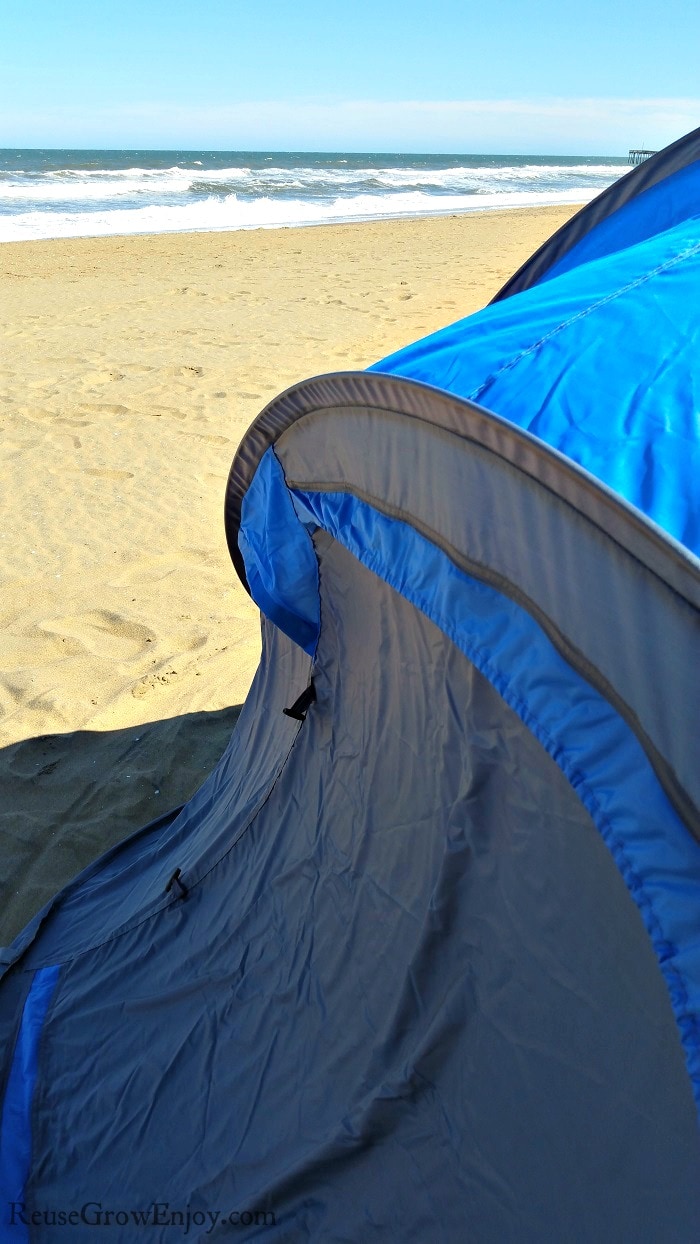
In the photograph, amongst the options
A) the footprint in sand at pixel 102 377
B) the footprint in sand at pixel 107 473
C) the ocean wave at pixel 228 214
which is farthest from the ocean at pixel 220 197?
the footprint in sand at pixel 107 473

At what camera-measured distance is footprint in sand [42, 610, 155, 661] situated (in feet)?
12.8

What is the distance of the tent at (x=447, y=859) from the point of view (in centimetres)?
112

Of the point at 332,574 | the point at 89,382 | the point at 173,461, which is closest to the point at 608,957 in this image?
the point at 332,574

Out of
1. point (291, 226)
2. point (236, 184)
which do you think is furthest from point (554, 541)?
point (236, 184)

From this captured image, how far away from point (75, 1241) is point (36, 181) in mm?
34730

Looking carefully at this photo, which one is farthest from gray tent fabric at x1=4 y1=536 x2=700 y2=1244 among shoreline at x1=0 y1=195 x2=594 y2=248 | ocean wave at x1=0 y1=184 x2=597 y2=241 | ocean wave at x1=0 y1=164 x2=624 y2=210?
ocean wave at x1=0 y1=164 x2=624 y2=210

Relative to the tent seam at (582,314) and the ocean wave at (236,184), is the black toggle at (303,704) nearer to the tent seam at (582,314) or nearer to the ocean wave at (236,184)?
the tent seam at (582,314)

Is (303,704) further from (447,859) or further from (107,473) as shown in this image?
(107,473)

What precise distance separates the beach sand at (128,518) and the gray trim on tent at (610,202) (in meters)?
1.92

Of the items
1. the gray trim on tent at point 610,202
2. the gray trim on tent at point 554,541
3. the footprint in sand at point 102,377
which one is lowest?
the footprint in sand at point 102,377

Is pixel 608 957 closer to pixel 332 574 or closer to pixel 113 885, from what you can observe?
pixel 332 574

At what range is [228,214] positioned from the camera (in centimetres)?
2566

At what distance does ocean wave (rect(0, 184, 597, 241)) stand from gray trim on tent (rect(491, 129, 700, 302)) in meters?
18.8

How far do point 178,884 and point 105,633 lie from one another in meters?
2.01
